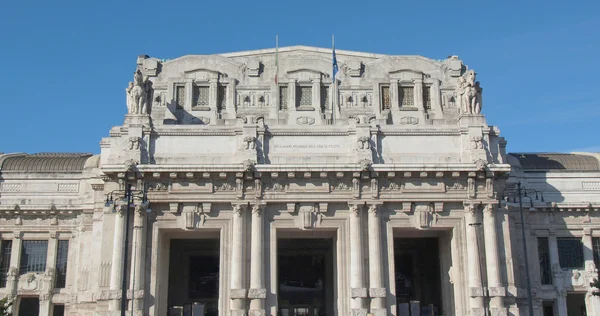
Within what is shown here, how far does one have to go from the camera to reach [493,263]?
36.7m

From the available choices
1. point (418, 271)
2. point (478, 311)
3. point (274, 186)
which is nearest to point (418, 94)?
point (418, 271)

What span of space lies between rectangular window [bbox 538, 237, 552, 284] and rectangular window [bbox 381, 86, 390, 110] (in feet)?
45.6

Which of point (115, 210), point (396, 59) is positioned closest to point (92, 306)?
point (115, 210)

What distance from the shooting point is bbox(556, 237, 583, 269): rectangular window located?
43.8 metres

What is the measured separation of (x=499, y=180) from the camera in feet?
127

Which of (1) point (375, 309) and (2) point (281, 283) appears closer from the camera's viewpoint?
(1) point (375, 309)

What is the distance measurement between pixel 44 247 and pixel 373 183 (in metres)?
23.0

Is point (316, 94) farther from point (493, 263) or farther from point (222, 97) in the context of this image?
point (493, 263)

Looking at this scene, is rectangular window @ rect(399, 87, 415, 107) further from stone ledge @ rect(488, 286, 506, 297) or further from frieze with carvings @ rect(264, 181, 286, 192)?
stone ledge @ rect(488, 286, 506, 297)

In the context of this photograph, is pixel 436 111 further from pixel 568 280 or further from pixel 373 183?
pixel 568 280

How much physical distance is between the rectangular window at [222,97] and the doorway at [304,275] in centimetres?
1028

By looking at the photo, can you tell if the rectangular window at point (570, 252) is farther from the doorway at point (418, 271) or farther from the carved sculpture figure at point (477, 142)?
the carved sculpture figure at point (477, 142)

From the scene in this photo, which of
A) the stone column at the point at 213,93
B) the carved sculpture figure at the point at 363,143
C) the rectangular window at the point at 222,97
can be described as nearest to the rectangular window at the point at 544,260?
the carved sculpture figure at the point at 363,143

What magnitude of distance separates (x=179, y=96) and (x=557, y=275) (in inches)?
1120
